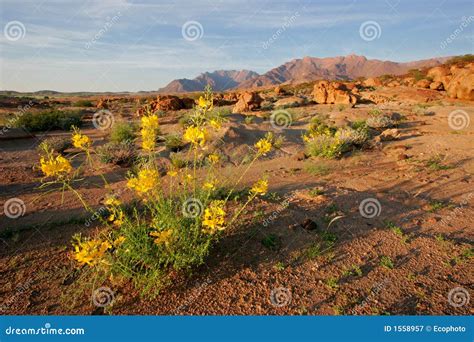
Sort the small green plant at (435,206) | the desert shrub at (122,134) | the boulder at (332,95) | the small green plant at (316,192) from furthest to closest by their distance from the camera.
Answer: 1. the boulder at (332,95)
2. the desert shrub at (122,134)
3. the small green plant at (316,192)
4. the small green plant at (435,206)

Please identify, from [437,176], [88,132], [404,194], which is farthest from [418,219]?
[88,132]

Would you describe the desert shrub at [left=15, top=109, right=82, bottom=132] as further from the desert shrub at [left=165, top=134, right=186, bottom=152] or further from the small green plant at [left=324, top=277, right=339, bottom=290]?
the small green plant at [left=324, top=277, right=339, bottom=290]

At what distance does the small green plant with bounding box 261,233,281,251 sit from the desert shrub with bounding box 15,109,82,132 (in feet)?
44.1

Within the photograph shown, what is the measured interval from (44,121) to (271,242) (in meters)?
14.6

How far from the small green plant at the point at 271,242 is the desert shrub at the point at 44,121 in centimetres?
1345

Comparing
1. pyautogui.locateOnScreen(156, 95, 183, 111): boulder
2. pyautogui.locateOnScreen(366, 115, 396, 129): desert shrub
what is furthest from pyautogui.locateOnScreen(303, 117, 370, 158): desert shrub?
pyautogui.locateOnScreen(156, 95, 183, 111): boulder

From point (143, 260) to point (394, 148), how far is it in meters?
7.57

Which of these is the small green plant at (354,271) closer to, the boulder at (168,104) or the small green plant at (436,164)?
the small green plant at (436,164)

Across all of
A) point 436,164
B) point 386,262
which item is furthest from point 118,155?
point 436,164

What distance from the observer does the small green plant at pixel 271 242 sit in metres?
3.76

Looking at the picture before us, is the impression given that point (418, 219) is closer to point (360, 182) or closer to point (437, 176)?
point (360, 182)

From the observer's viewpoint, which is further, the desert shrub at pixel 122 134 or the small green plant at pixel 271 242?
the desert shrub at pixel 122 134

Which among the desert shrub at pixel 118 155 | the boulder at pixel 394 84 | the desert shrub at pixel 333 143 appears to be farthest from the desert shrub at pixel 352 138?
the boulder at pixel 394 84

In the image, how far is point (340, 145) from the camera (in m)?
8.08
